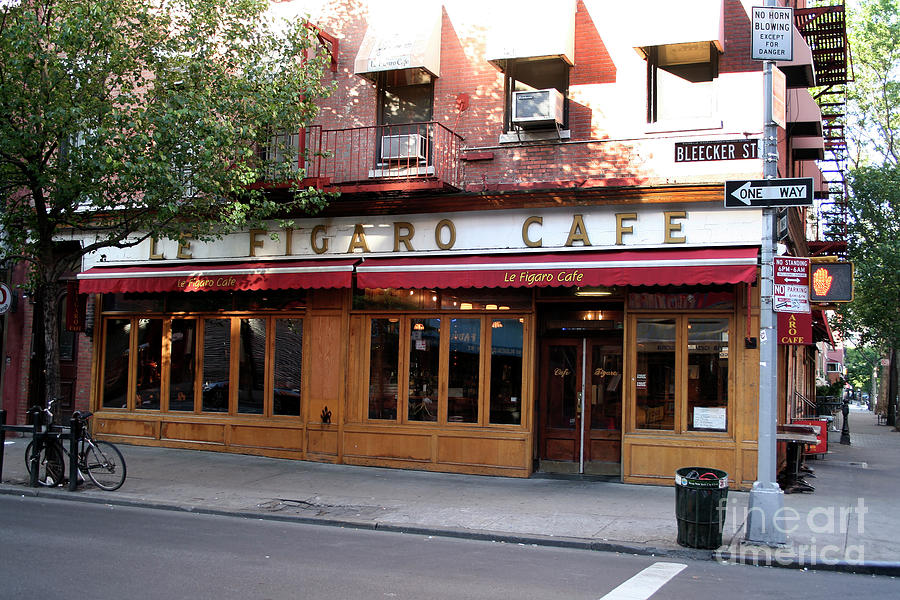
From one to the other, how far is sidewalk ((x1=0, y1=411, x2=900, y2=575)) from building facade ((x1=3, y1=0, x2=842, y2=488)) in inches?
32.9

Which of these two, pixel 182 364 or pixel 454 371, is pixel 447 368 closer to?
pixel 454 371

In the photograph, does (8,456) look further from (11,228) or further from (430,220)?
(430,220)

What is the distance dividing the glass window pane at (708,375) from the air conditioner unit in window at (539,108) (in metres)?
4.07

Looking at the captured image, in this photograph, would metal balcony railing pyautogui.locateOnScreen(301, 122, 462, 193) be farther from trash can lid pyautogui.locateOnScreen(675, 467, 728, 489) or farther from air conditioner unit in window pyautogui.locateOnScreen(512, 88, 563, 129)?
trash can lid pyautogui.locateOnScreen(675, 467, 728, 489)

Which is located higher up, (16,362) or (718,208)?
(718,208)

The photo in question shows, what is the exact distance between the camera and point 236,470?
44.8ft

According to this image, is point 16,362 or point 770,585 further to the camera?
point 16,362

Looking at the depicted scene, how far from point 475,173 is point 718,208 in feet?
13.6

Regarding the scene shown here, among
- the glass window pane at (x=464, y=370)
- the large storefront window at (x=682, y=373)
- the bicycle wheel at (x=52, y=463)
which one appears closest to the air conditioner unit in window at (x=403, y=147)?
the glass window pane at (x=464, y=370)

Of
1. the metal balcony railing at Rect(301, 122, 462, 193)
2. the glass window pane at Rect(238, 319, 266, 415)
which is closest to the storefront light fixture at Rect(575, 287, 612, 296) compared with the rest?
the metal balcony railing at Rect(301, 122, 462, 193)

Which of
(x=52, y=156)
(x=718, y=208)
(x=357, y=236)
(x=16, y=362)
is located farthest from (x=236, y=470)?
(x=718, y=208)

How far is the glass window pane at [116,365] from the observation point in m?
16.5

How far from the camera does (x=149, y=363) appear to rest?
1631 cm

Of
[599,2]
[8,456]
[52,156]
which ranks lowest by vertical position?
[8,456]
